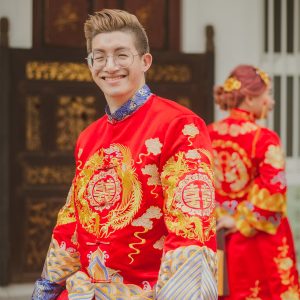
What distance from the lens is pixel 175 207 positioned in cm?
209

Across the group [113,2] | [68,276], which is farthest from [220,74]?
[68,276]

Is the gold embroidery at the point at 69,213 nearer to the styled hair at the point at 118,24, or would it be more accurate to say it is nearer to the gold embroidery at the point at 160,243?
the gold embroidery at the point at 160,243

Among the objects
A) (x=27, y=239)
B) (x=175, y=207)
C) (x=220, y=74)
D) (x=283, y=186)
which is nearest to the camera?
(x=175, y=207)

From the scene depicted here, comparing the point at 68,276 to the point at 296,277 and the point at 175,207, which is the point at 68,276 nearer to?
the point at 175,207

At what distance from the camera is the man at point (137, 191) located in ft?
6.81

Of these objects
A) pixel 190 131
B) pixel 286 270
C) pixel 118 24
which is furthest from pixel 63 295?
pixel 286 270

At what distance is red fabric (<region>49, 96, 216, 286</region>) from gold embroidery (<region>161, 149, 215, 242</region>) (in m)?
0.01

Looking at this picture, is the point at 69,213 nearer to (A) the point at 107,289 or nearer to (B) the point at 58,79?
(A) the point at 107,289

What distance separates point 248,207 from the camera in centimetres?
418

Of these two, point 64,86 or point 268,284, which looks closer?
point 268,284

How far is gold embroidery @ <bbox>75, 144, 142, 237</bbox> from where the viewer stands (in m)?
2.18

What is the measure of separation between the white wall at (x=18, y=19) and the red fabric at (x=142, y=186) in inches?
154

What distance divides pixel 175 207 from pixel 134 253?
7.2 inches

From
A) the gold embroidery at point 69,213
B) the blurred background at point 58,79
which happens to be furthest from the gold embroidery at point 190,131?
the blurred background at point 58,79
